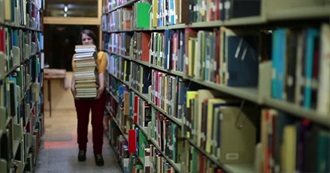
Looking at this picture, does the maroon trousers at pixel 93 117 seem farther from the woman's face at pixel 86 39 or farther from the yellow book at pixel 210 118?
the yellow book at pixel 210 118

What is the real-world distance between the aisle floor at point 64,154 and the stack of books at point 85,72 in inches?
34.8

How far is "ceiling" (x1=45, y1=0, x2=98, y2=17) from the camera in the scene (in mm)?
8586

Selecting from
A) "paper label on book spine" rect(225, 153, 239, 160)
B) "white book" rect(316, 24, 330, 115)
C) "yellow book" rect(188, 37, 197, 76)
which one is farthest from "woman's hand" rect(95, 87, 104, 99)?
"white book" rect(316, 24, 330, 115)

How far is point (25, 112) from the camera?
3.88 metres

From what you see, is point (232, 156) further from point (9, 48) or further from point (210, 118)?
point (9, 48)

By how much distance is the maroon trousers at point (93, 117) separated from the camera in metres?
5.07

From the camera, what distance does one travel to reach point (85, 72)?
4.91 meters

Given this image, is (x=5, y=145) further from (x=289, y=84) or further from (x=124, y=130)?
(x=124, y=130)

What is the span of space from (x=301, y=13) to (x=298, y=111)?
1.05ft

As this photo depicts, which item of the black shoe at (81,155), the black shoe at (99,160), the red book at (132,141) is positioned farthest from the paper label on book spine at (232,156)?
the black shoe at (81,155)

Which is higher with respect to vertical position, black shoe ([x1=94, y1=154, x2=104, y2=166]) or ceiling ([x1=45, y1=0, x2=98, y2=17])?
ceiling ([x1=45, y1=0, x2=98, y2=17])

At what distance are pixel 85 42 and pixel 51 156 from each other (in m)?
1.60

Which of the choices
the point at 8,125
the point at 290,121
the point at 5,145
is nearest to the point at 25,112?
the point at 8,125

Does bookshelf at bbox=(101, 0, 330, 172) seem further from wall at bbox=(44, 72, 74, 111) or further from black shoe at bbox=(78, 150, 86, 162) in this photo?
wall at bbox=(44, 72, 74, 111)
